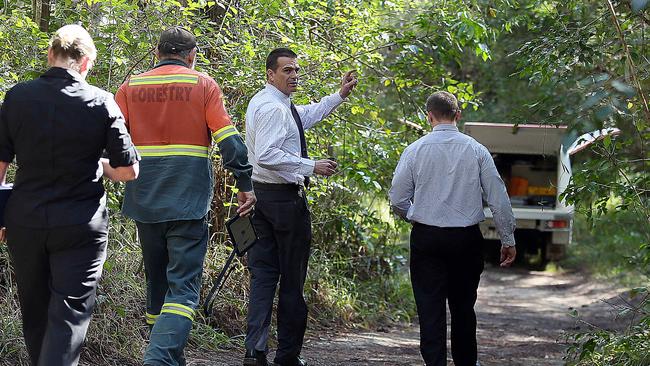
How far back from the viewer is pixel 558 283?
19000mm

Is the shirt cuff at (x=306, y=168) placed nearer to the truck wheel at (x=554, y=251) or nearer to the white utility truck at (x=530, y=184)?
the white utility truck at (x=530, y=184)

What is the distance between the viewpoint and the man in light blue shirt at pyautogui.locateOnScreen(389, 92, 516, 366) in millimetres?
6711

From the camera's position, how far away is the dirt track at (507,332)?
8.36 metres

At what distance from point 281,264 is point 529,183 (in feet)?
45.6

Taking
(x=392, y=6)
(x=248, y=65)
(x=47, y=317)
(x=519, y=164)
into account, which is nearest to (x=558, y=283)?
(x=519, y=164)

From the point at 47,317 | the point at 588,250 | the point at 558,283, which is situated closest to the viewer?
the point at 47,317

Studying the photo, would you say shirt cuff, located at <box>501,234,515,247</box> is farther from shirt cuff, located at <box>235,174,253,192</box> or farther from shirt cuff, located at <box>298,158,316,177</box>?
shirt cuff, located at <box>235,174,253,192</box>

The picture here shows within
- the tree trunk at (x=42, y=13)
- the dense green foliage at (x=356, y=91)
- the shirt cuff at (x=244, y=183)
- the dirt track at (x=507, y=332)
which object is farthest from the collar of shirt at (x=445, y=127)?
the tree trunk at (x=42, y=13)

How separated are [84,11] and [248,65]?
135cm

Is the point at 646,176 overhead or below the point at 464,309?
overhead

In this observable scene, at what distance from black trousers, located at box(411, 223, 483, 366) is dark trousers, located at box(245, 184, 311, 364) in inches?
29.8

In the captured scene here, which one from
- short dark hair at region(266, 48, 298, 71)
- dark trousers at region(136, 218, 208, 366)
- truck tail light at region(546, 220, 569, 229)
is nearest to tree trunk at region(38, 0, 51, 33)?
short dark hair at region(266, 48, 298, 71)

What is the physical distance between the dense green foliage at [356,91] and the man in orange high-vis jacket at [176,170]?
1.21 meters

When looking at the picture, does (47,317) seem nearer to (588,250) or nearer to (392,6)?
(392,6)
